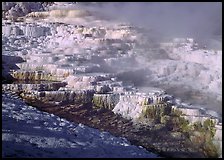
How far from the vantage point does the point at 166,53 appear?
36.8 ft

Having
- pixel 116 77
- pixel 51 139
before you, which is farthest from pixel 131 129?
pixel 116 77

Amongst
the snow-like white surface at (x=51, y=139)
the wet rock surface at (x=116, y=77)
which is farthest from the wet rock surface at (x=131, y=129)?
the snow-like white surface at (x=51, y=139)

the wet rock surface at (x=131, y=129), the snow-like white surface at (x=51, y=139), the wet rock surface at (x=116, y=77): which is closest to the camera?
the snow-like white surface at (x=51, y=139)

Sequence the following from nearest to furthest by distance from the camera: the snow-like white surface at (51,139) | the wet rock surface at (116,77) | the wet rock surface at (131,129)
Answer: the snow-like white surface at (51,139) < the wet rock surface at (131,129) < the wet rock surface at (116,77)

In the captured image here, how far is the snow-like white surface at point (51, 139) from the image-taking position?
4.67m

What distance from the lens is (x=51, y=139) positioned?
16.8ft

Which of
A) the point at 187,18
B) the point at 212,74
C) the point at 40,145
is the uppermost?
the point at 187,18

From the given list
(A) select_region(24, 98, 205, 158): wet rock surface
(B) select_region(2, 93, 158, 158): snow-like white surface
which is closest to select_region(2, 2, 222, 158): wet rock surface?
(A) select_region(24, 98, 205, 158): wet rock surface

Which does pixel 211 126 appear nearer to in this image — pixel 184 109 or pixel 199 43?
pixel 184 109

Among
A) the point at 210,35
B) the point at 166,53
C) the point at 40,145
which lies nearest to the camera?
the point at 40,145

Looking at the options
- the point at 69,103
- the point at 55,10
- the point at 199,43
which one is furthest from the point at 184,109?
the point at 55,10

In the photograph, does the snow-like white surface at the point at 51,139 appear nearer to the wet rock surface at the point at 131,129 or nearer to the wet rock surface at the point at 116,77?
the wet rock surface at the point at 131,129

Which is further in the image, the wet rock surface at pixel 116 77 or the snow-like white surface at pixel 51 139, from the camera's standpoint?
the wet rock surface at pixel 116 77

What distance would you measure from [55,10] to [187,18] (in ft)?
14.5
